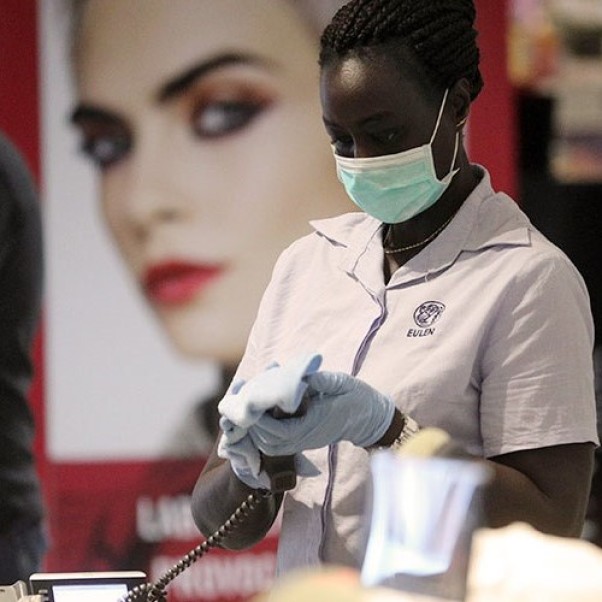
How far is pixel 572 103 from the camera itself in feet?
12.6

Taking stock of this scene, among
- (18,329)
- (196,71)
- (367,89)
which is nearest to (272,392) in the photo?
(367,89)

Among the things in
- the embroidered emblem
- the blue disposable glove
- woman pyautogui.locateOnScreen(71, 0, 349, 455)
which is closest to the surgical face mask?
the embroidered emblem

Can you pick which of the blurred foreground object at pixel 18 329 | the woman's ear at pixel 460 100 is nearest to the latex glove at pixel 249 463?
the woman's ear at pixel 460 100

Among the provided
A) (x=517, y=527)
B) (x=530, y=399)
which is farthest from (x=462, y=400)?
(x=517, y=527)

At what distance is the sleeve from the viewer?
1457mm

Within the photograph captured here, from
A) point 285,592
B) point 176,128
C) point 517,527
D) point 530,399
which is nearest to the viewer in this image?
point 285,592

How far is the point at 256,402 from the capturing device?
4.32ft

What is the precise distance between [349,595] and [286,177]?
128 inches

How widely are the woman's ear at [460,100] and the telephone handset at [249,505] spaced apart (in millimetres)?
447

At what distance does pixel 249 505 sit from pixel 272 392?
0.31 meters

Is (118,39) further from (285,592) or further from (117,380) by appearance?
(285,592)

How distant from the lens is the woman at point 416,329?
4.66ft

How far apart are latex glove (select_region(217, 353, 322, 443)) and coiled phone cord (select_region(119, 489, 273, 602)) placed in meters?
0.22

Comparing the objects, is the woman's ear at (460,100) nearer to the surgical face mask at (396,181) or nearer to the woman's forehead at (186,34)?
the surgical face mask at (396,181)
